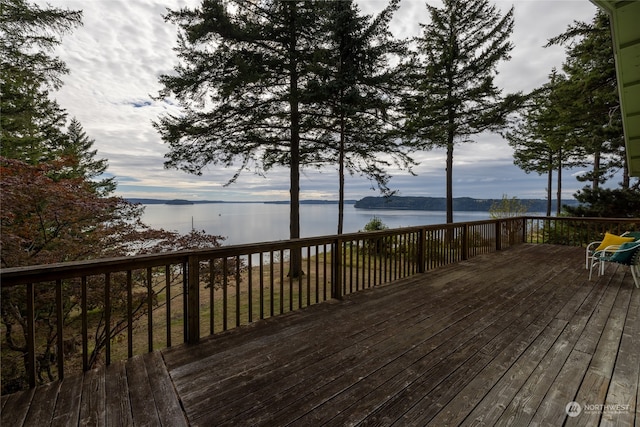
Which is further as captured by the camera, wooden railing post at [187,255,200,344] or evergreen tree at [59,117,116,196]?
evergreen tree at [59,117,116,196]

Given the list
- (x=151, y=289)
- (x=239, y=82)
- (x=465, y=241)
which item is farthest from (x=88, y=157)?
(x=465, y=241)

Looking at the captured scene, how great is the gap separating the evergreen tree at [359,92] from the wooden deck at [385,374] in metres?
5.36

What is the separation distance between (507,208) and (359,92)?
1212cm

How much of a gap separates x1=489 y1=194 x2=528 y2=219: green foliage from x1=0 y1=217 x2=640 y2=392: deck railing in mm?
6731

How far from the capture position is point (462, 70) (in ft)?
33.3

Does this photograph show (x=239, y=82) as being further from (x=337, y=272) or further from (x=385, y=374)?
(x=385, y=374)

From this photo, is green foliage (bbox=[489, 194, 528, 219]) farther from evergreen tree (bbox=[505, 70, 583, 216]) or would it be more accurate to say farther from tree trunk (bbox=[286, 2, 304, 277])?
tree trunk (bbox=[286, 2, 304, 277])

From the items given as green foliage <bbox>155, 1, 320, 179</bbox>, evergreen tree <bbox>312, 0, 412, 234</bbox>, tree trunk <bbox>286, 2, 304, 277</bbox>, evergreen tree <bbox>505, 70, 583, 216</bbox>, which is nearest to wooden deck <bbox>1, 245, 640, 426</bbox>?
tree trunk <bbox>286, 2, 304, 277</bbox>

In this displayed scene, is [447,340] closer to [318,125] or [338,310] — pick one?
[338,310]

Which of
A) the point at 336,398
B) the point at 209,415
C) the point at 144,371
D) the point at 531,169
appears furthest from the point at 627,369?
the point at 531,169

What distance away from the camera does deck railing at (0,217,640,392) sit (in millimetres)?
2025

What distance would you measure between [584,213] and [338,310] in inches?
435

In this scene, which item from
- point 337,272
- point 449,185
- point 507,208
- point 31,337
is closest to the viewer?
point 31,337

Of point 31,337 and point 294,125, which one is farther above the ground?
point 294,125
